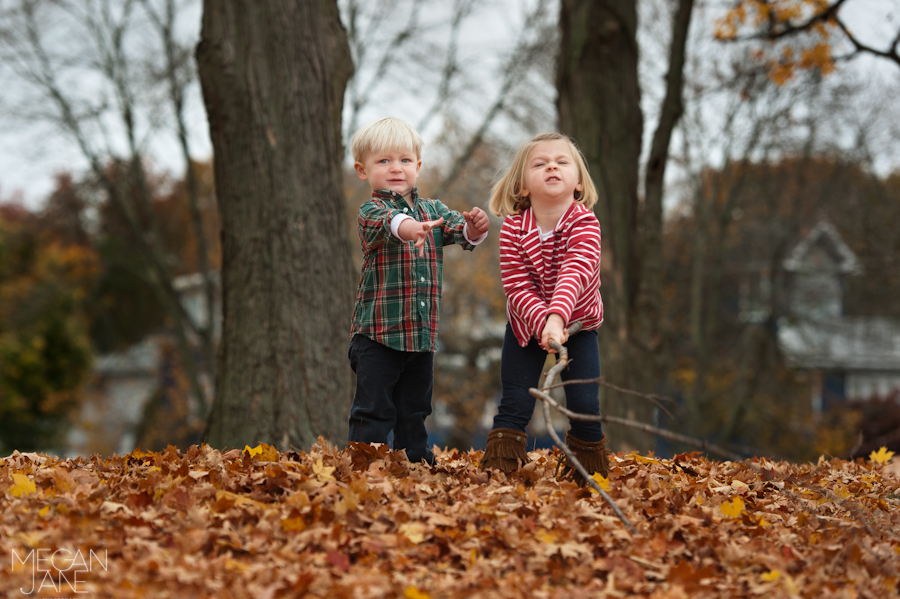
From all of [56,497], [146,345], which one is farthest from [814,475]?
[146,345]

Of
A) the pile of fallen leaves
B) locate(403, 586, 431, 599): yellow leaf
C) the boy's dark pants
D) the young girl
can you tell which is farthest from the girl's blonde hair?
locate(403, 586, 431, 599): yellow leaf

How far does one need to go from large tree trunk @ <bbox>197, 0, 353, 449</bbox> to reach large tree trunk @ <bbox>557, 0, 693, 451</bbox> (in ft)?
8.98

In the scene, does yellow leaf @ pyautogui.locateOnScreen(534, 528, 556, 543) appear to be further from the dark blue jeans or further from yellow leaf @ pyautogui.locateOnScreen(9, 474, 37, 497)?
yellow leaf @ pyautogui.locateOnScreen(9, 474, 37, 497)

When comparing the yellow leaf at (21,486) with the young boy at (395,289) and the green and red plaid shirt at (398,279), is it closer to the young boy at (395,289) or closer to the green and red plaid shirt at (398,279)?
the young boy at (395,289)

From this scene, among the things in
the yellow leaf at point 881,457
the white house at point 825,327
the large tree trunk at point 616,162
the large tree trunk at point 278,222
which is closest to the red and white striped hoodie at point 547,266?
the large tree trunk at point 278,222

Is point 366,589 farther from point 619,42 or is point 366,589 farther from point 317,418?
point 619,42

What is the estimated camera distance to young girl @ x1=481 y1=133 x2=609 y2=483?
3395 millimetres

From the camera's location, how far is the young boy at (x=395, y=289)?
137 inches

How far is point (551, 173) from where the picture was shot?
3.49m

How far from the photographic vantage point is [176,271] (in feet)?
109

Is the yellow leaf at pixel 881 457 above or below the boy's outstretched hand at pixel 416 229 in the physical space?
below

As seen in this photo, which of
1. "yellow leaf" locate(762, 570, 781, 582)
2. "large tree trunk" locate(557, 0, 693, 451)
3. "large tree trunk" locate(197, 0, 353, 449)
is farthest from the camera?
"large tree trunk" locate(557, 0, 693, 451)

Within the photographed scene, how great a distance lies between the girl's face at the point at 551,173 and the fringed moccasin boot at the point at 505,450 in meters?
1.11

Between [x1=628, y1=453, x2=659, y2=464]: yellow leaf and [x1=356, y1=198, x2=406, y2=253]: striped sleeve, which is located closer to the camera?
[x1=356, y1=198, x2=406, y2=253]: striped sleeve
